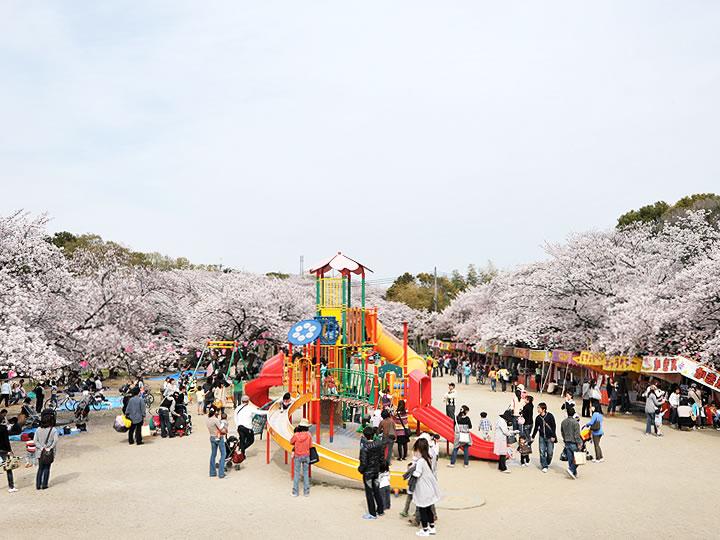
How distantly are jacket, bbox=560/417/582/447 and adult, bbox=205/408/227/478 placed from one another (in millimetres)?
7057

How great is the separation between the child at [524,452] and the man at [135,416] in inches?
382

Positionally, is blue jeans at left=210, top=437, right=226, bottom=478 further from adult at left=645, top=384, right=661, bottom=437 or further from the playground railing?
adult at left=645, top=384, right=661, bottom=437

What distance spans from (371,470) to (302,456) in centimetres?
177

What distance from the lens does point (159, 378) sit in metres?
34.1

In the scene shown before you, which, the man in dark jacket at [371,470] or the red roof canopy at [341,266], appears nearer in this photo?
the man in dark jacket at [371,470]

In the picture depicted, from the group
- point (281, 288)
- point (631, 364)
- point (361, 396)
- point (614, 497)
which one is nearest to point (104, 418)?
point (361, 396)

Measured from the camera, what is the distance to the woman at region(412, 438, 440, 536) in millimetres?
8891

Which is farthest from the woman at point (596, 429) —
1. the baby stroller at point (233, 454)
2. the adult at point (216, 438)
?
the adult at point (216, 438)

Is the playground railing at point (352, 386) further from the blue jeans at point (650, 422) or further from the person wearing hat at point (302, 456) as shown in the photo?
the blue jeans at point (650, 422)

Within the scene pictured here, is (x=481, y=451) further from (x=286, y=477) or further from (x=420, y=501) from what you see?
(x=420, y=501)

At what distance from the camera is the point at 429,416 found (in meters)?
14.2

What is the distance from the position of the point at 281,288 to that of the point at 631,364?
24808 millimetres

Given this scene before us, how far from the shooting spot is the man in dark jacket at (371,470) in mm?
9859

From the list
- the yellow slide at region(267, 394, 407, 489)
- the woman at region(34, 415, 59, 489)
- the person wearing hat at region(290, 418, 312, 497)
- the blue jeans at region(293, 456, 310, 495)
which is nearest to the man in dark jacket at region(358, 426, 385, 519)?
the yellow slide at region(267, 394, 407, 489)
